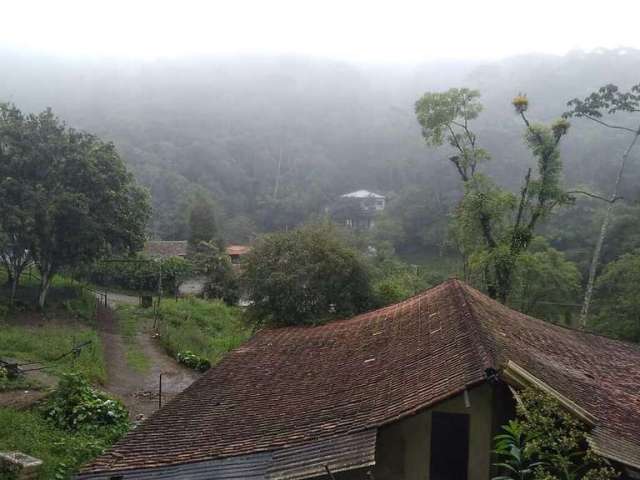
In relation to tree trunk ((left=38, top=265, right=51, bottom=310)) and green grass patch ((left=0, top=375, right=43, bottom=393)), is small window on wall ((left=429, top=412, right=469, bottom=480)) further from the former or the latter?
tree trunk ((left=38, top=265, right=51, bottom=310))

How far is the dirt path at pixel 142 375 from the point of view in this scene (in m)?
17.4

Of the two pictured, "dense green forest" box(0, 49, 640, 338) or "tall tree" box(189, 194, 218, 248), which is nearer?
"dense green forest" box(0, 49, 640, 338)

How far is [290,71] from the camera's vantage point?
123188 millimetres

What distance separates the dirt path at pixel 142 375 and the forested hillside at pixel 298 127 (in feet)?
95.9

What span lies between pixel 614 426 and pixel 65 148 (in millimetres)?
22874

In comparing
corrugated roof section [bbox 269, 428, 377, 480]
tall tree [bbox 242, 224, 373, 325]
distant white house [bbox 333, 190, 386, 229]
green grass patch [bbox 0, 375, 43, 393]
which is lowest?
distant white house [bbox 333, 190, 386, 229]

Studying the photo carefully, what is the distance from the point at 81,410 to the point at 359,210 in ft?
178

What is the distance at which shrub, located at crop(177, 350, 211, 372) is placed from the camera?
21.7 meters

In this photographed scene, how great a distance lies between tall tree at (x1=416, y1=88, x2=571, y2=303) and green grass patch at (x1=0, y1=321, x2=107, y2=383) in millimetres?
12501

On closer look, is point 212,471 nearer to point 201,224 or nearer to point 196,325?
point 196,325

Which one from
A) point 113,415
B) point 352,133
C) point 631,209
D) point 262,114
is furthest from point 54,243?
point 262,114

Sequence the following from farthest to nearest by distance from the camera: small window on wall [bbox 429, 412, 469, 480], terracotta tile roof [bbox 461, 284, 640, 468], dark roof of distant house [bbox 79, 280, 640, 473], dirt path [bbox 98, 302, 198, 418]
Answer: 1. dirt path [bbox 98, 302, 198, 418]
2. small window on wall [bbox 429, 412, 469, 480]
3. dark roof of distant house [bbox 79, 280, 640, 473]
4. terracotta tile roof [bbox 461, 284, 640, 468]

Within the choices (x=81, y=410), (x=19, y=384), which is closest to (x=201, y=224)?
(x=19, y=384)

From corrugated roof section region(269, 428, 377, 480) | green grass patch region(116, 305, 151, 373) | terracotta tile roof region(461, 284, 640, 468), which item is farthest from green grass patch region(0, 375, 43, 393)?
terracotta tile roof region(461, 284, 640, 468)
